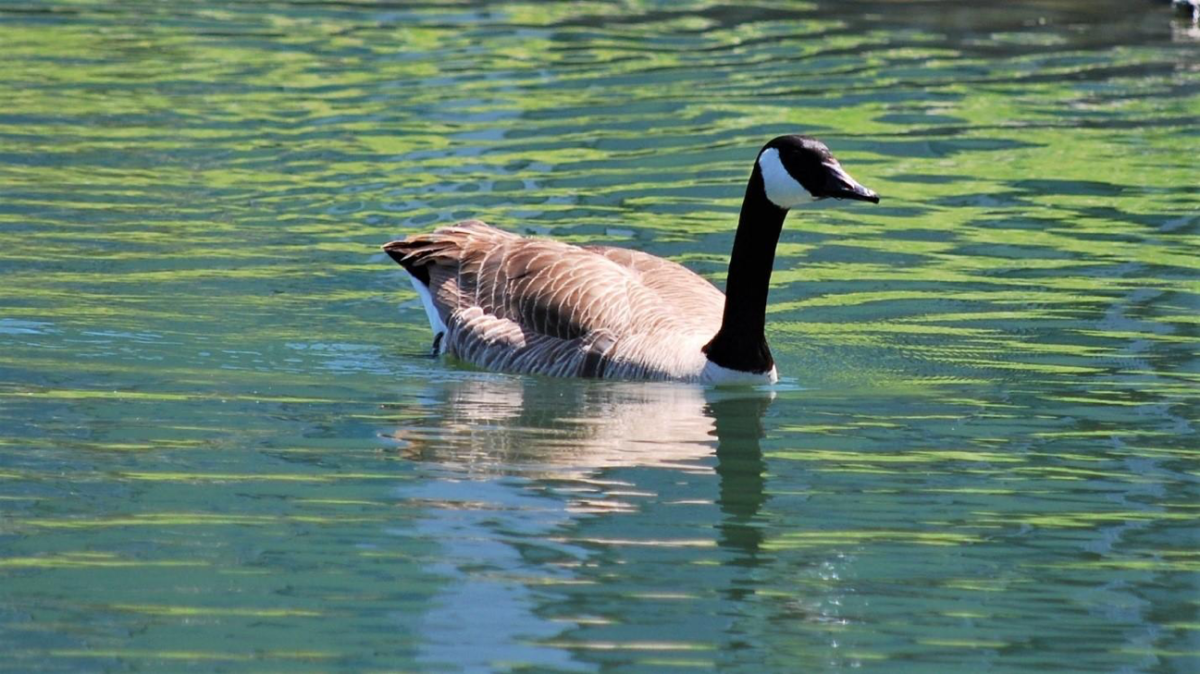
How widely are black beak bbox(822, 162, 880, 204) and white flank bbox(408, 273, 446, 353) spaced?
2.86 metres

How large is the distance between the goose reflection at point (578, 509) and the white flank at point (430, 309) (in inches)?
39.7

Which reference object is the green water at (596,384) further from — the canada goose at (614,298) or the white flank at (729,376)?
the canada goose at (614,298)

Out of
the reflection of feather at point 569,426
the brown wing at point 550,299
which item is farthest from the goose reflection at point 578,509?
the brown wing at point 550,299

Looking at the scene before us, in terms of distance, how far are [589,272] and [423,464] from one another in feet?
9.26

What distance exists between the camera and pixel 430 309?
1244 centimetres

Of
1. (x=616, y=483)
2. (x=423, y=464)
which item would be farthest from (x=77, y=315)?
(x=616, y=483)

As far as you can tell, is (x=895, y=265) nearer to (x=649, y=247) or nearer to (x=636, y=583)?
(x=649, y=247)

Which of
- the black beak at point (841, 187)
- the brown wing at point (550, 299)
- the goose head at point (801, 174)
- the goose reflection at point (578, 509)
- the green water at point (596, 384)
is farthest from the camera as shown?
the brown wing at point (550, 299)

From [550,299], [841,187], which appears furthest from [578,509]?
[550,299]

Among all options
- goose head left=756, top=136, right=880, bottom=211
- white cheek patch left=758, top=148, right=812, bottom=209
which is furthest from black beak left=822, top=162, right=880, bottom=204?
white cheek patch left=758, top=148, right=812, bottom=209

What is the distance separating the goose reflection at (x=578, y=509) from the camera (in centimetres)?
679

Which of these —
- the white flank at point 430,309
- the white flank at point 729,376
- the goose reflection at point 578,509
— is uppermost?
the white flank at point 430,309

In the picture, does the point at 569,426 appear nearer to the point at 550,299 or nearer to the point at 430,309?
the point at 550,299

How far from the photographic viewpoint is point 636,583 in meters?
7.22
